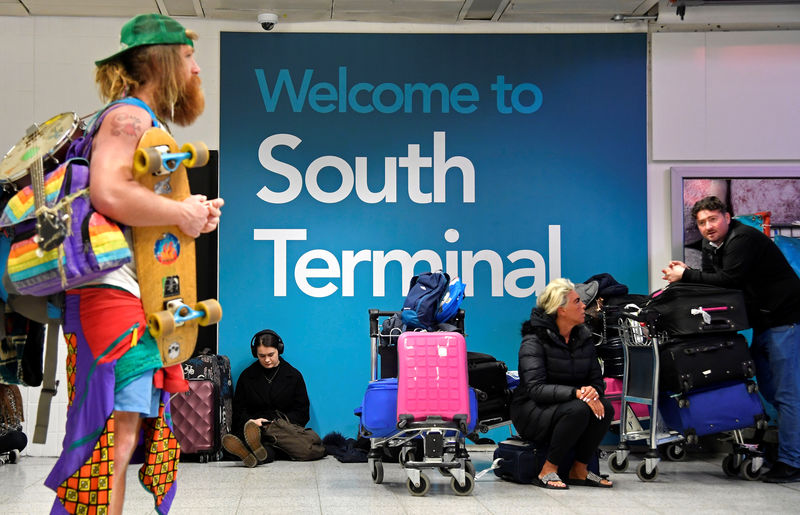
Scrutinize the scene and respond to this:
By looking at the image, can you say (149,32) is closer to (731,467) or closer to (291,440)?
(291,440)

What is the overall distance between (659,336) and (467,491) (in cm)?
155

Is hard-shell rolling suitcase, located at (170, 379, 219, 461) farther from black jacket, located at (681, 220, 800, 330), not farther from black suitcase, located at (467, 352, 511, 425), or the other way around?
black jacket, located at (681, 220, 800, 330)

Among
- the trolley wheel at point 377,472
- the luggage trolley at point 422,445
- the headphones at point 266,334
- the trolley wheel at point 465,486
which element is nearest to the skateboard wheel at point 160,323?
the luggage trolley at point 422,445

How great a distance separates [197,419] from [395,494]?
80.4 inches

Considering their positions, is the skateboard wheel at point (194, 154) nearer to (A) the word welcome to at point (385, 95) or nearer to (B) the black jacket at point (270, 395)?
(B) the black jacket at point (270, 395)

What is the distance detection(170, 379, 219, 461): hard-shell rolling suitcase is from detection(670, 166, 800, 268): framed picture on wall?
3.70 metres

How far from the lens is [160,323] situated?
88.4 inches

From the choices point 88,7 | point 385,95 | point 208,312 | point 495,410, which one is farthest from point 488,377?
point 88,7

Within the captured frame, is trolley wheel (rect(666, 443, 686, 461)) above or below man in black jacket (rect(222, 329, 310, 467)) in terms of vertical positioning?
below

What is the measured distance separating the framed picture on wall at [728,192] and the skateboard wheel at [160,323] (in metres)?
5.48

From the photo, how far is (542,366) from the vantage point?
5164 mm

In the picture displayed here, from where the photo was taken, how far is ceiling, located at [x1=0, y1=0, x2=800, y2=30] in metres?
6.73

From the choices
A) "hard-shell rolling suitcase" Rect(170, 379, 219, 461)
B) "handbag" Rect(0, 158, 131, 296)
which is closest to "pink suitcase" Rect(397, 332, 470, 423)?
"hard-shell rolling suitcase" Rect(170, 379, 219, 461)

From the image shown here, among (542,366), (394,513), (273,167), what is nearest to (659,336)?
(542,366)
